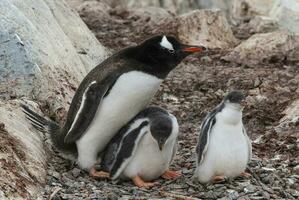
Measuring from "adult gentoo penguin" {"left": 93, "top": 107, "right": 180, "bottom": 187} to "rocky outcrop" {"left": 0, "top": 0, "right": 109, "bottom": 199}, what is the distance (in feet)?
1.83

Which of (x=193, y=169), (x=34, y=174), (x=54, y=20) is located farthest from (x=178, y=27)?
(x=34, y=174)

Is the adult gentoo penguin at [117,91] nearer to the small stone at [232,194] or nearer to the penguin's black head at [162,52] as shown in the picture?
the penguin's black head at [162,52]

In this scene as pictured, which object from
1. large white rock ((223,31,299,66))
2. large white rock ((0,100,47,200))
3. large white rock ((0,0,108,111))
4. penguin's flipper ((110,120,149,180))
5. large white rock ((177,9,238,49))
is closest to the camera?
large white rock ((0,100,47,200))

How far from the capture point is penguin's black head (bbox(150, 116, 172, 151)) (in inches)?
218

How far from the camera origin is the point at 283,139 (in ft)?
22.4

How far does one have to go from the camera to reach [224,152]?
5.59 meters

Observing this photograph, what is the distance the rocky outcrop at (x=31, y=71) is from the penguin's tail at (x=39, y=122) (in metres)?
0.07

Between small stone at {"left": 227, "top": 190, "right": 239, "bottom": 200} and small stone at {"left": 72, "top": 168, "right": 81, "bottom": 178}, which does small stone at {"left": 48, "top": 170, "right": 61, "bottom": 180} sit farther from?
small stone at {"left": 227, "top": 190, "right": 239, "bottom": 200}

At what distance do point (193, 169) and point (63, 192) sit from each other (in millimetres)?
1280

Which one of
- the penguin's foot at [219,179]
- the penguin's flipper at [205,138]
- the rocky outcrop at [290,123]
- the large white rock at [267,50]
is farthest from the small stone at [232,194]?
the large white rock at [267,50]

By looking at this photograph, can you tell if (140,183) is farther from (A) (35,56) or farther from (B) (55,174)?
(A) (35,56)

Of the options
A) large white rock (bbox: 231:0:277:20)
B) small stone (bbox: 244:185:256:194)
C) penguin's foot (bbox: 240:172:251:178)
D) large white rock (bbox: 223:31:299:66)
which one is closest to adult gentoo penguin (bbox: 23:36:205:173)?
penguin's foot (bbox: 240:172:251:178)

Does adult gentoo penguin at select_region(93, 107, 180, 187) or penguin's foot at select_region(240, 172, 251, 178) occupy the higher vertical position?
adult gentoo penguin at select_region(93, 107, 180, 187)

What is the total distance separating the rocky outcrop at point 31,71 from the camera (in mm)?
5223
